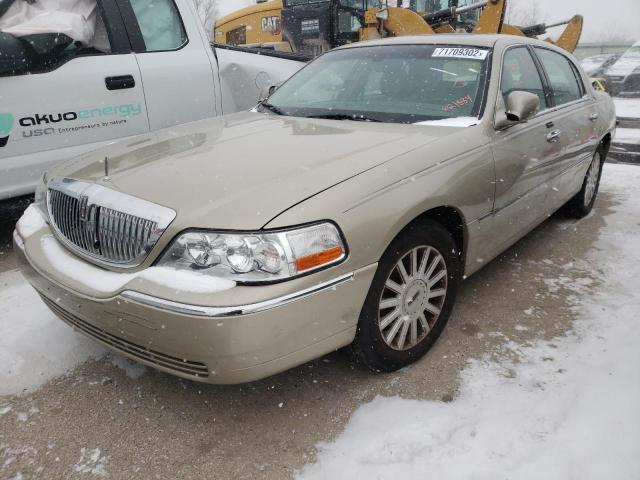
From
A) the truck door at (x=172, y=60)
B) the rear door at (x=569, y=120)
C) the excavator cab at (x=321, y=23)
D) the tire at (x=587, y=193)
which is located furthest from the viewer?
the excavator cab at (x=321, y=23)

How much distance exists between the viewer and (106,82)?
383cm

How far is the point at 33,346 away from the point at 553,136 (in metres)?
3.33

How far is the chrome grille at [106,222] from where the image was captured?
Result: 196 centimetres

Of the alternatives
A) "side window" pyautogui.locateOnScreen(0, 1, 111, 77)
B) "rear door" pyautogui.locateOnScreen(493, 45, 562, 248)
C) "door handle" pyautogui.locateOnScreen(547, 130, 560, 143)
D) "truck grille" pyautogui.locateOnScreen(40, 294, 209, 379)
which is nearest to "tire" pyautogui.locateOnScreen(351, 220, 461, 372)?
"rear door" pyautogui.locateOnScreen(493, 45, 562, 248)

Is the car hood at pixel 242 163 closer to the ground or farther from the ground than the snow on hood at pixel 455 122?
closer to the ground

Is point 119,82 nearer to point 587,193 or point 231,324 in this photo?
point 231,324

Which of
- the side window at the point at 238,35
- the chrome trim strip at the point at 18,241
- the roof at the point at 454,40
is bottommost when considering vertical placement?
the chrome trim strip at the point at 18,241

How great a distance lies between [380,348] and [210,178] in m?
1.05

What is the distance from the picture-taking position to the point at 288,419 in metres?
2.25

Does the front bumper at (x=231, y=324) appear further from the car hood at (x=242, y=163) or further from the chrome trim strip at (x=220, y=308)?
the car hood at (x=242, y=163)

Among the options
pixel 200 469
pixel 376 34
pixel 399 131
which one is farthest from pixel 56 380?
pixel 376 34

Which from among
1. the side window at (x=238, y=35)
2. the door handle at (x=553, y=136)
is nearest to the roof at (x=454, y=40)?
the door handle at (x=553, y=136)

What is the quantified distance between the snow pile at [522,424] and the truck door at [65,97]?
113 inches

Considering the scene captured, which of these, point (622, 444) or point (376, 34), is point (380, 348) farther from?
point (376, 34)
